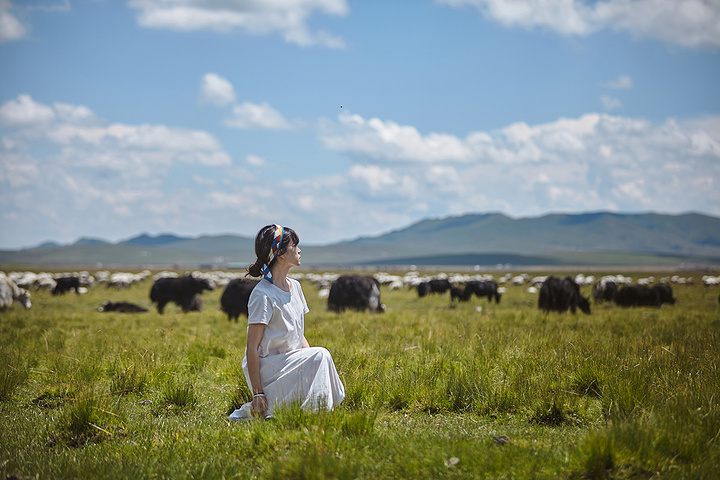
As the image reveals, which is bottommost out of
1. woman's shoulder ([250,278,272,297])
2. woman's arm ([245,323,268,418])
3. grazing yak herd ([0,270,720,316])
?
grazing yak herd ([0,270,720,316])

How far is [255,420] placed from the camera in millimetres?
5410

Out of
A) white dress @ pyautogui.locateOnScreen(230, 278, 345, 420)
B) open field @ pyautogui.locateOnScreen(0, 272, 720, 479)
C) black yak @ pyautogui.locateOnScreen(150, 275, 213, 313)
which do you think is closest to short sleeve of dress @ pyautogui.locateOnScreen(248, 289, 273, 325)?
white dress @ pyautogui.locateOnScreen(230, 278, 345, 420)

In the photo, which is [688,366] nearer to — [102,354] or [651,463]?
[651,463]

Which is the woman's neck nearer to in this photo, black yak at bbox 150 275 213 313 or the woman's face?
the woman's face

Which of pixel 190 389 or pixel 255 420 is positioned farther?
pixel 190 389

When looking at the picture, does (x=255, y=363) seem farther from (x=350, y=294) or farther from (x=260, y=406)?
(x=350, y=294)

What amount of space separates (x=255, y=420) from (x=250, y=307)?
1151 mm

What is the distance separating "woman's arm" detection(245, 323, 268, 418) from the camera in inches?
222

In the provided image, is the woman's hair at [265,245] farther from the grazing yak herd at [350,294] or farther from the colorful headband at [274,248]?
the grazing yak herd at [350,294]

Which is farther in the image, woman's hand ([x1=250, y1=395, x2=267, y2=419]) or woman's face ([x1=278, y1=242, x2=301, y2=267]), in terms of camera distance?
woman's face ([x1=278, y1=242, x2=301, y2=267])

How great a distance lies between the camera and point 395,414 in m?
6.34

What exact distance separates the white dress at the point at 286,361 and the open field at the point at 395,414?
1.09 feet

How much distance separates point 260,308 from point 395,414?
6.89 feet

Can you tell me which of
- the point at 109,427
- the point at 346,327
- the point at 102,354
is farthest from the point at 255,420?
the point at 346,327
